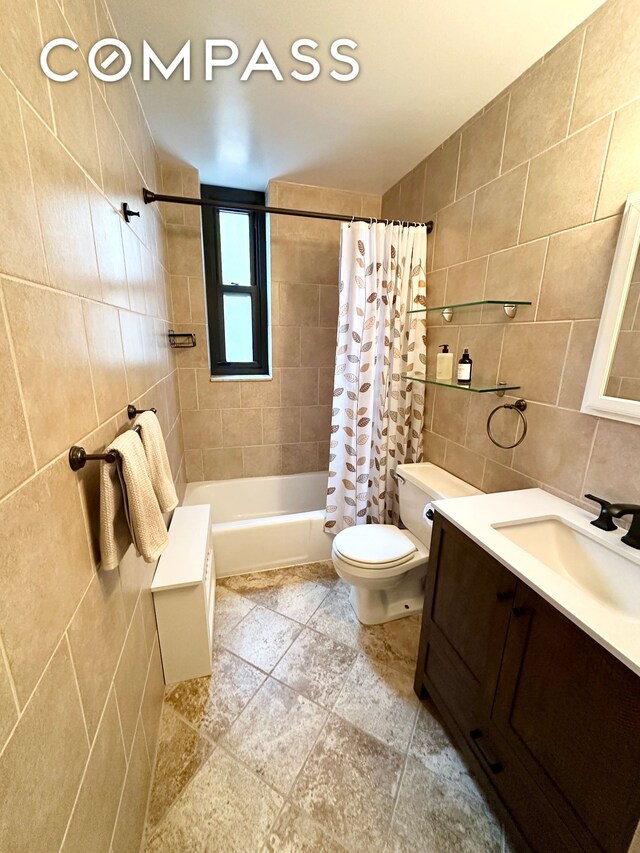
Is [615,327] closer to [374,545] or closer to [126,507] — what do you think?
[374,545]

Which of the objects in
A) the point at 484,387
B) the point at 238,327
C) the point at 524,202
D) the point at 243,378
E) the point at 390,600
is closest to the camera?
the point at 524,202

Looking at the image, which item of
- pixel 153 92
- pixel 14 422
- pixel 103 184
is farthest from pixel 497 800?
pixel 153 92

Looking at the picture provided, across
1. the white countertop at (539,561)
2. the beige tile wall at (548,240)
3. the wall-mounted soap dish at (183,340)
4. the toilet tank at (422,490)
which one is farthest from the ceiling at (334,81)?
the toilet tank at (422,490)

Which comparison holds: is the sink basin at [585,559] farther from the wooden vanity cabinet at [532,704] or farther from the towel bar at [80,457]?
the towel bar at [80,457]

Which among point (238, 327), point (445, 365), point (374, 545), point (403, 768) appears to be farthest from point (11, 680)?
point (238, 327)

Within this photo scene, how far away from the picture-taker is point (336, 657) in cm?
157

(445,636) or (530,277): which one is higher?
(530,277)

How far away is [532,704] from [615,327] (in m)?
1.08

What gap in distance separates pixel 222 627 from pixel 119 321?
4.95 ft

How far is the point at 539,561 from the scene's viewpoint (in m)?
0.93

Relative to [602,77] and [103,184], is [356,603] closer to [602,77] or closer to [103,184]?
[103,184]

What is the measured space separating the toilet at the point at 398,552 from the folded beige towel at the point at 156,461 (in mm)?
896

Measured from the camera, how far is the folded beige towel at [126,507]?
749mm

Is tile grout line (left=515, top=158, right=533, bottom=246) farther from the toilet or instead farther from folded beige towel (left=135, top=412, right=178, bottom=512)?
folded beige towel (left=135, top=412, right=178, bottom=512)
